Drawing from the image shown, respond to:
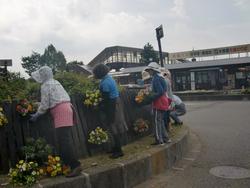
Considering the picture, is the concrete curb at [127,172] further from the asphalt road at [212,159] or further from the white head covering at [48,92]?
the white head covering at [48,92]

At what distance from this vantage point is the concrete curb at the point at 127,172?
4.30 m

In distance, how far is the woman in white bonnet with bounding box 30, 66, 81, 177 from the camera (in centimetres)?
453

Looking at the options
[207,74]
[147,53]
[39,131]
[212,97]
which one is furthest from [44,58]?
[39,131]

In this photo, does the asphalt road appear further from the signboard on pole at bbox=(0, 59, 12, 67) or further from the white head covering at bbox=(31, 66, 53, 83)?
the signboard on pole at bbox=(0, 59, 12, 67)

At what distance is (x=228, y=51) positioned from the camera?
44156mm

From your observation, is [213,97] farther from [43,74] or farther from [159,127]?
[43,74]

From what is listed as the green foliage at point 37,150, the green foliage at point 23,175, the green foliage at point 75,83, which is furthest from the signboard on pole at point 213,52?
the green foliage at point 23,175

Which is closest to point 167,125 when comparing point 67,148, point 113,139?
point 113,139

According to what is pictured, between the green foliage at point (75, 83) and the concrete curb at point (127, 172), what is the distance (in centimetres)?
159

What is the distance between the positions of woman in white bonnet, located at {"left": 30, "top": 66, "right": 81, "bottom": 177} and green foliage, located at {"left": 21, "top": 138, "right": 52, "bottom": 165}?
225 millimetres

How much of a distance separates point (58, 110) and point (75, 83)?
5.83ft

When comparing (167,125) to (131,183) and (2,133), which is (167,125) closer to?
(131,183)

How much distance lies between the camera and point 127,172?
199 inches

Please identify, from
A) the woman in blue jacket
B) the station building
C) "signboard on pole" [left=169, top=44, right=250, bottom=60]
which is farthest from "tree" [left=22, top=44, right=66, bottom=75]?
the woman in blue jacket
